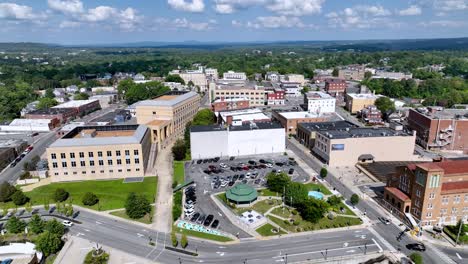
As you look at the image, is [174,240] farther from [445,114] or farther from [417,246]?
[445,114]

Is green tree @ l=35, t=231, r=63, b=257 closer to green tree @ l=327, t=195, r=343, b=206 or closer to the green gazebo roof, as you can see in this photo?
the green gazebo roof

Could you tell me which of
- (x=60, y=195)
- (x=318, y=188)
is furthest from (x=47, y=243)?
(x=318, y=188)

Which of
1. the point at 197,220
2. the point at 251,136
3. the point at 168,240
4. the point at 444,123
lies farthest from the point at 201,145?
the point at 444,123

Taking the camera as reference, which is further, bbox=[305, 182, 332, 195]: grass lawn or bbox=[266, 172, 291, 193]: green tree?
bbox=[305, 182, 332, 195]: grass lawn

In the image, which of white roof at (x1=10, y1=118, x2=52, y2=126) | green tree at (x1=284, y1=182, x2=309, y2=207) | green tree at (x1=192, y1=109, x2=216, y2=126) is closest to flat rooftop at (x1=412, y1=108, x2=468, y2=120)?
green tree at (x1=284, y1=182, x2=309, y2=207)

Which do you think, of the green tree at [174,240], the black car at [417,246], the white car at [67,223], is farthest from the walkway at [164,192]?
the black car at [417,246]

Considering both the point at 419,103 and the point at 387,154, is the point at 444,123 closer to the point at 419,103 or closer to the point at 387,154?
the point at 387,154
